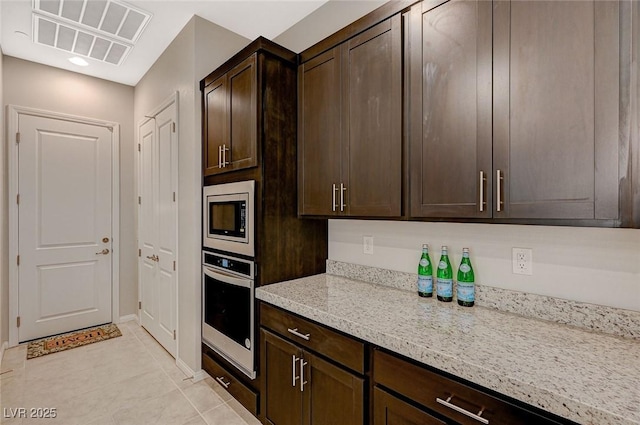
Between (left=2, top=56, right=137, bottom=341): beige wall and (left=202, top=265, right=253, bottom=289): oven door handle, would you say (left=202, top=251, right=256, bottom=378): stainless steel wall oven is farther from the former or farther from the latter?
(left=2, top=56, right=137, bottom=341): beige wall

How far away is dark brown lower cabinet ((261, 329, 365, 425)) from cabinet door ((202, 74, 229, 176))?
132 cm

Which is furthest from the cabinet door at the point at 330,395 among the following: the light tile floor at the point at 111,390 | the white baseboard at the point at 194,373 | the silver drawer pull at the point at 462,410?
the white baseboard at the point at 194,373

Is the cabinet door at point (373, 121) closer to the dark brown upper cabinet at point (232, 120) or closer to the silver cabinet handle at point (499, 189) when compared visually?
the silver cabinet handle at point (499, 189)

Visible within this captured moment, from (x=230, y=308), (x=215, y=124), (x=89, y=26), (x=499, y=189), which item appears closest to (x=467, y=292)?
(x=499, y=189)

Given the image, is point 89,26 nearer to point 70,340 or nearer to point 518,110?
point 70,340

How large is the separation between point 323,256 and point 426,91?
1344mm

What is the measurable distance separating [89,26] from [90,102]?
4.22 feet

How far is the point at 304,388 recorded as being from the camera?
1.52 meters

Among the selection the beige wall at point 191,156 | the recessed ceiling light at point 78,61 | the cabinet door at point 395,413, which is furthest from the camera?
the recessed ceiling light at point 78,61

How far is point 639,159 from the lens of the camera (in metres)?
0.91

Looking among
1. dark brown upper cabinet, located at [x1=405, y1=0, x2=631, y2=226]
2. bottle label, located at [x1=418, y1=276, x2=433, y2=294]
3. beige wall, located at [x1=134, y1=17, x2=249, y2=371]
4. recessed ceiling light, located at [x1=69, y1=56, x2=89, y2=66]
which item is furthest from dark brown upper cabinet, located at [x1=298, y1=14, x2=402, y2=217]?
recessed ceiling light, located at [x1=69, y1=56, x2=89, y2=66]

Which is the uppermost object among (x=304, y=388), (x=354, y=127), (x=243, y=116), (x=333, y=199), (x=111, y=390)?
(x=243, y=116)

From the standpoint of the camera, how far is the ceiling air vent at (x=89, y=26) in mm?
2262

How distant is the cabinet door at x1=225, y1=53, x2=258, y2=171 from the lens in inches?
76.4
